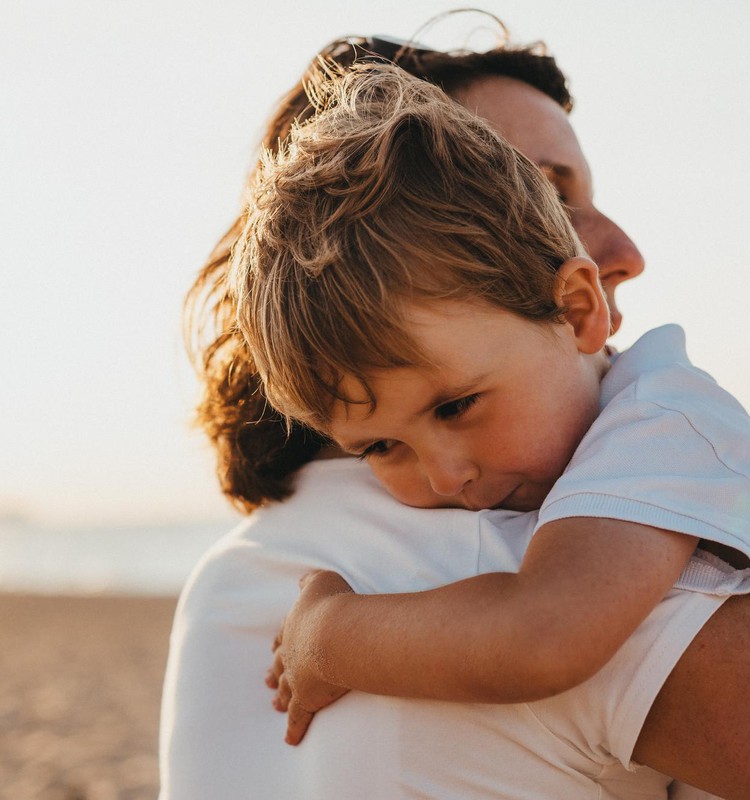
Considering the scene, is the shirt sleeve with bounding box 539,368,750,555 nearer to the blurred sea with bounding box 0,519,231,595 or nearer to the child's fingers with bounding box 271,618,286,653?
the child's fingers with bounding box 271,618,286,653

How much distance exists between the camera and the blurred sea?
23734 millimetres

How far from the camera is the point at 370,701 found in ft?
5.41

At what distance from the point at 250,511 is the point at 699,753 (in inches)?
46.4

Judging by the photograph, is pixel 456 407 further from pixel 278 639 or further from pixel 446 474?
pixel 278 639

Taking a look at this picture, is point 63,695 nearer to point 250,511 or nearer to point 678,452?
point 250,511

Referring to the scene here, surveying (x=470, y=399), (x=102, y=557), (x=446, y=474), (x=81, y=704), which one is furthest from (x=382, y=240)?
(x=102, y=557)

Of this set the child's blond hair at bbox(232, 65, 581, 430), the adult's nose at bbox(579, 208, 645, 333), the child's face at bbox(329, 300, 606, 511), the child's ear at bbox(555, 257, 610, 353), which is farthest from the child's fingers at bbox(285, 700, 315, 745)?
the adult's nose at bbox(579, 208, 645, 333)

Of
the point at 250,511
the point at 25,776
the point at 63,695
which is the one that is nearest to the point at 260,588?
the point at 250,511

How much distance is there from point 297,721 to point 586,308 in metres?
0.98

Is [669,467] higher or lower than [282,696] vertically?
higher

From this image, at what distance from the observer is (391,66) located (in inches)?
86.1

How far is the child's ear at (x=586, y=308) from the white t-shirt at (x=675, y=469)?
245 mm

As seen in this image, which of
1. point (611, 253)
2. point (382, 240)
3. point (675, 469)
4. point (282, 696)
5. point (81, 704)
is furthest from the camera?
point (81, 704)

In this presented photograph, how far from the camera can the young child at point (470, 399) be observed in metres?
1.45
